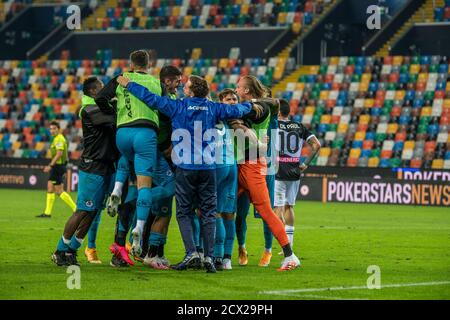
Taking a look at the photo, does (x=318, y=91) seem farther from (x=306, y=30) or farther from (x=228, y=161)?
(x=228, y=161)

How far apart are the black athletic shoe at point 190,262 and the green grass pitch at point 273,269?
12 cm

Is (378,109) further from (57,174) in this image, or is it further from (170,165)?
(170,165)

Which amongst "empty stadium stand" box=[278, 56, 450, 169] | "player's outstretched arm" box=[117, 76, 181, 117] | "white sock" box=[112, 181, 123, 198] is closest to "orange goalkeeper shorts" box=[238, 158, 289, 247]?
"player's outstretched arm" box=[117, 76, 181, 117]

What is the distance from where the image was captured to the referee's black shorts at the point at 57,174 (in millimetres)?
25783

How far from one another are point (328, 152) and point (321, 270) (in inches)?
932

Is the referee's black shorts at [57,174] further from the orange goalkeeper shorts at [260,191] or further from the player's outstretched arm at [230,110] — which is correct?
the player's outstretched arm at [230,110]

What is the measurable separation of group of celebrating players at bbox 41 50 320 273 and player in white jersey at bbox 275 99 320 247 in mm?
1806

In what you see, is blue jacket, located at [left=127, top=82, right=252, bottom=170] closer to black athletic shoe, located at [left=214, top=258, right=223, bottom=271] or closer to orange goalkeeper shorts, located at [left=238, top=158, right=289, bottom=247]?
orange goalkeeper shorts, located at [left=238, top=158, right=289, bottom=247]

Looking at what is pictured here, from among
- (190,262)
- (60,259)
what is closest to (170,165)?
(190,262)

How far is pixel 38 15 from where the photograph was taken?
163 feet

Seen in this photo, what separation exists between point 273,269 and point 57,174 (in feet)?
42.1

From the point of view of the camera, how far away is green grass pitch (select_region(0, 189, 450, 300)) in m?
11.3

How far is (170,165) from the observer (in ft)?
45.8

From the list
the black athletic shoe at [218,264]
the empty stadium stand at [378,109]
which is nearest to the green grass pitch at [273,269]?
the black athletic shoe at [218,264]
